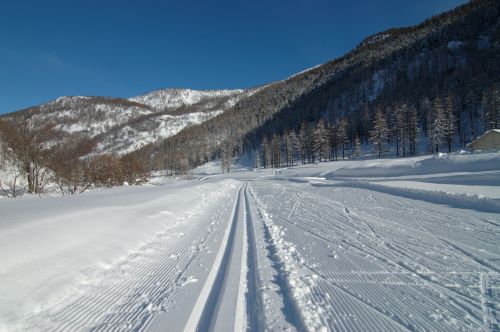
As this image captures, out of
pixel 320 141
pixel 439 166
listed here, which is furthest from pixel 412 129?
pixel 439 166

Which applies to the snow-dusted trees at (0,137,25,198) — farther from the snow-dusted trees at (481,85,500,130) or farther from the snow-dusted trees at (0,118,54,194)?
the snow-dusted trees at (481,85,500,130)

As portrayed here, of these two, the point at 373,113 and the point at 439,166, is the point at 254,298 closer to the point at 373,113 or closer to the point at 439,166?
the point at 439,166

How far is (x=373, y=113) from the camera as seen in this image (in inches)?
3100

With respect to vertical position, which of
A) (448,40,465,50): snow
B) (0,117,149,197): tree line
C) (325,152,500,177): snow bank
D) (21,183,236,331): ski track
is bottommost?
(21,183,236,331): ski track

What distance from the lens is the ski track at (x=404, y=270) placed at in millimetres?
2715

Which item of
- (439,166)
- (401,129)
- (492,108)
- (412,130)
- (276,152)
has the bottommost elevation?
(439,166)

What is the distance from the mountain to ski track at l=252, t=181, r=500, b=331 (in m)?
22.3

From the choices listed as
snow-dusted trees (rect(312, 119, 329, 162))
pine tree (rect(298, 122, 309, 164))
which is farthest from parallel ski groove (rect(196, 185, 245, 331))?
pine tree (rect(298, 122, 309, 164))

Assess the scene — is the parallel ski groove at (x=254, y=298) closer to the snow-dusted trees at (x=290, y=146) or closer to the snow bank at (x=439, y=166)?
the snow bank at (x=439, y=166)

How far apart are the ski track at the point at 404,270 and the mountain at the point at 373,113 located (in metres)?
22.3

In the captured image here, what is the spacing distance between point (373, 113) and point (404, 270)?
286 ft

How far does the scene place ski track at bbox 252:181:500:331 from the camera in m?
2.71

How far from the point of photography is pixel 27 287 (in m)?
3.32

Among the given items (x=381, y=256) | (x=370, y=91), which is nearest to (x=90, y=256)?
(x=381, y=256)
